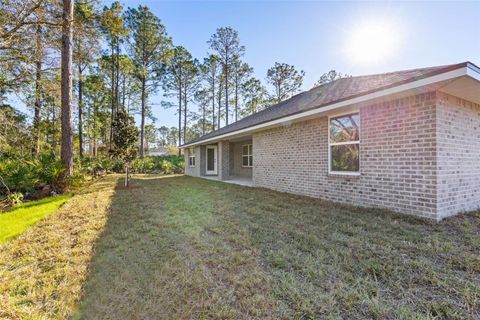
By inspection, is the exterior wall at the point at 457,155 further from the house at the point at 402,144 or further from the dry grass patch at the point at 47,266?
the dry grass patch at the point at 47,266

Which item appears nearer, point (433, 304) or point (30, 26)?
point (433, 304)

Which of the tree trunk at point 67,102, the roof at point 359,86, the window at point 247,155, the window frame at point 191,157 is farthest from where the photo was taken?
the window frame at point 191,157

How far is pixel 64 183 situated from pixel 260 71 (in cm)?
2382

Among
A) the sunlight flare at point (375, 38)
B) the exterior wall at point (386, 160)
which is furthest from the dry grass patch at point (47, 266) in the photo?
the sunlight flare at point (375, 38)

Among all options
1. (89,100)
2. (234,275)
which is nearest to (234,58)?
(89,100)

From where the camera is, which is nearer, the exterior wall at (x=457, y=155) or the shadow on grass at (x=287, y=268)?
the shadow on grass at (x=287, y=268)

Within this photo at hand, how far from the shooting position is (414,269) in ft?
8.58

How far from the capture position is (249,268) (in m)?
2.74

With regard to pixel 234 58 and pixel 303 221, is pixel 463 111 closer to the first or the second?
pixel 303 221

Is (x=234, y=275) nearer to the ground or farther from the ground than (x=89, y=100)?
nearer to the ground

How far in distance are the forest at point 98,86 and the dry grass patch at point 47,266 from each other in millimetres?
3387

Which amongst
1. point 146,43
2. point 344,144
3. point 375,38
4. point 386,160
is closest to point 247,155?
point 344,144

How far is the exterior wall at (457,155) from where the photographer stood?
435 cm

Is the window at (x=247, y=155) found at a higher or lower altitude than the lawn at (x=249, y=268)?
higher
